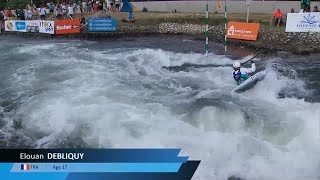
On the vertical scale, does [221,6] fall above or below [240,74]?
above

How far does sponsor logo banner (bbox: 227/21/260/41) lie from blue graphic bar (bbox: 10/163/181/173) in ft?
58.2

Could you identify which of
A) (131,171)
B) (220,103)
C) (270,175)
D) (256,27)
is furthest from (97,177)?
(256,27)

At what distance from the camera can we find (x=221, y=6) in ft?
99.7

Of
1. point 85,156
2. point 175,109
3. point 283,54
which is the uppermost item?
point 283,54

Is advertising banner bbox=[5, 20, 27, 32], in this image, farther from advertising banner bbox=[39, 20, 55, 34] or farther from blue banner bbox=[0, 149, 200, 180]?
blue banner bbox=[0, 149, 200, 180]

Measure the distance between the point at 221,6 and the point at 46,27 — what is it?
1429 centimetres

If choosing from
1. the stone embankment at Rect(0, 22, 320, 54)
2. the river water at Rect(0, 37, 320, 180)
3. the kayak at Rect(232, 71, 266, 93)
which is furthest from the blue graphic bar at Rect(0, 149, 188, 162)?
the stone embankment at Rect(0, 22, 320, 54)

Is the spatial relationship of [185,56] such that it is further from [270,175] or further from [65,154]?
[65,154]

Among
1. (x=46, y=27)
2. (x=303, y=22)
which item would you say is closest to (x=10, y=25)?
(x=46, y=27)

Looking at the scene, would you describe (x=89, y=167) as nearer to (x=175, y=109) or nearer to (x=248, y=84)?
(x=175, y=109)

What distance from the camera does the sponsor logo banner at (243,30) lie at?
2350cm

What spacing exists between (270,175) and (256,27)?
51.6 feet

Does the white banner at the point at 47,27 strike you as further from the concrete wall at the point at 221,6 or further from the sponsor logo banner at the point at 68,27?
the concrete wall at the point at 221,6

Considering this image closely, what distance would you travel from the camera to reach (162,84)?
54.5 feet
